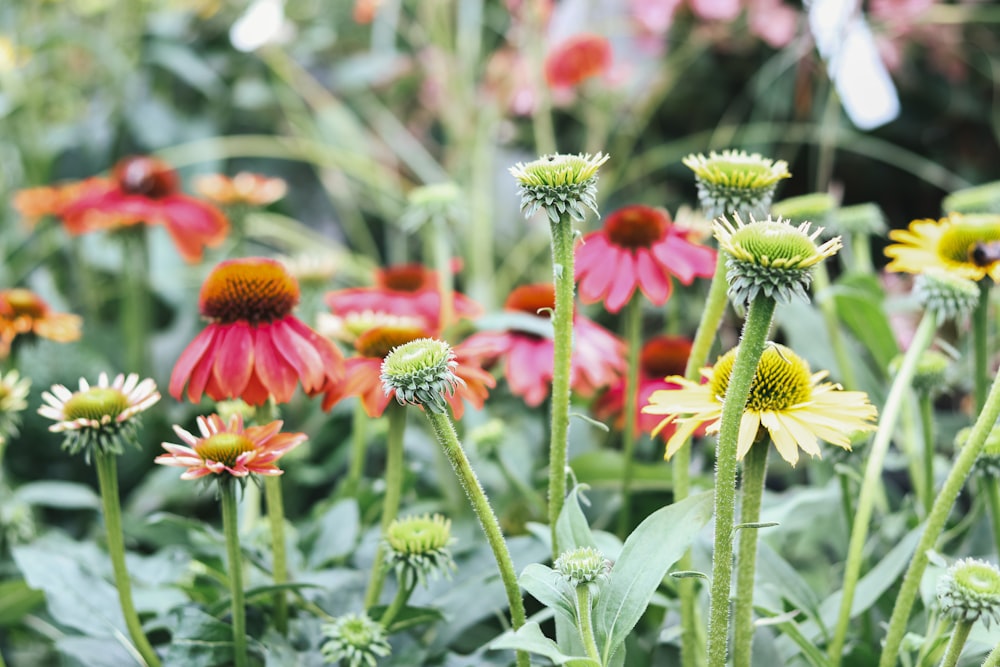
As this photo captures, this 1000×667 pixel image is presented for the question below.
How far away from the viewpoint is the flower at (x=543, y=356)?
0.67m

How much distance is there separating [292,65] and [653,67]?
56cm

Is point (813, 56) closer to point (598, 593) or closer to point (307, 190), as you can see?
point (307, 190)

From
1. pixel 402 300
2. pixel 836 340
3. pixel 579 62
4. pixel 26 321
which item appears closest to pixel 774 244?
pixel 836 340

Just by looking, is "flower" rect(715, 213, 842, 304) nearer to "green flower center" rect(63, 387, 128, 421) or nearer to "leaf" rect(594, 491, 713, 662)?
"leaf" rect(594, 491, 713, 662)

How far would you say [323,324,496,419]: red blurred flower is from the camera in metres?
0.51

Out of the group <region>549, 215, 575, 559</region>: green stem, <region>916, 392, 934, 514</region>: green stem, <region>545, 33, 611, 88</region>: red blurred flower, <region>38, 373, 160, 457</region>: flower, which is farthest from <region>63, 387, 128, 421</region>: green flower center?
<region>545, 33, 611, 88</region>: red blurred flower

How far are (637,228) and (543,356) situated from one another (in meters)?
0.13

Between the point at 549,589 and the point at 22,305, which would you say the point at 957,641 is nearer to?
the point at 549,589

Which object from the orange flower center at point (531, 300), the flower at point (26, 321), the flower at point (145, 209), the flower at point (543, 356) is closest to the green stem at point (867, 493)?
the flower at point (543, 356)

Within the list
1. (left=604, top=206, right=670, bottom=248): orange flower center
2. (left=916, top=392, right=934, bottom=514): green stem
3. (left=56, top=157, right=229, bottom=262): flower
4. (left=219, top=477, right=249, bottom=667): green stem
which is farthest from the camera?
(left=56, top=157, right=229, bottom=262): flower

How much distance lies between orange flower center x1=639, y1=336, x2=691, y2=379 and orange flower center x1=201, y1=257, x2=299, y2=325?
0.33 meters

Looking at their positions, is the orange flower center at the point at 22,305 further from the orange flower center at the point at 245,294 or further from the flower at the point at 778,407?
the flower at the point at 778,407

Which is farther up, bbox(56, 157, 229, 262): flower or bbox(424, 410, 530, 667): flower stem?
bbox(56, 157, 229, 262): flower

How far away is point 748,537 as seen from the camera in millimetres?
412
